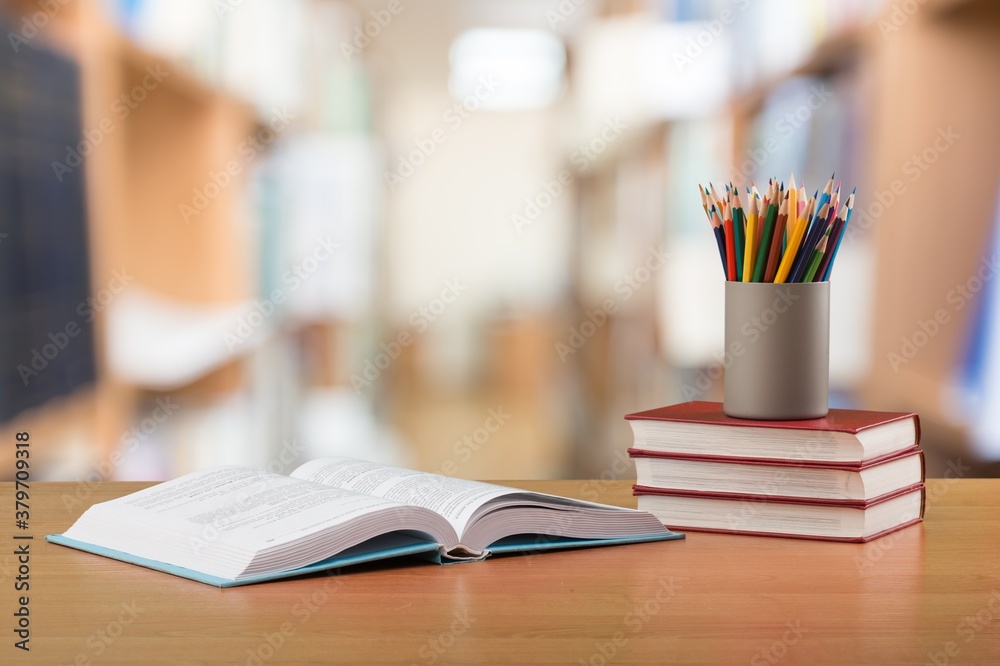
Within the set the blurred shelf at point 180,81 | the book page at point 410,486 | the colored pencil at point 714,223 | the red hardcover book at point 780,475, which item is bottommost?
the book page at point 410,486

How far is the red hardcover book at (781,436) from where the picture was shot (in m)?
Result: 0.78

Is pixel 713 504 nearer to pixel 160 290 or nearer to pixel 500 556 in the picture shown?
pixel 500 556

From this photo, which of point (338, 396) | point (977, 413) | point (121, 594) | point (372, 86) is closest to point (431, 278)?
point (372, 86)

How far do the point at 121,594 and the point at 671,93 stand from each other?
7.32 feet

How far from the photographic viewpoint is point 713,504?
83 cm

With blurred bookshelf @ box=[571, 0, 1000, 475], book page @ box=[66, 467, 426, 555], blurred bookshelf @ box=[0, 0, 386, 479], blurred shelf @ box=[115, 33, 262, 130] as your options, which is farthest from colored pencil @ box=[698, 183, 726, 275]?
blurred shelf @ box=[115, 33, 262, 130]

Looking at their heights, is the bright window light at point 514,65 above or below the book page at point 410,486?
above

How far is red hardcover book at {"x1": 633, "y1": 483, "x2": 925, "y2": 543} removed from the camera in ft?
2.62

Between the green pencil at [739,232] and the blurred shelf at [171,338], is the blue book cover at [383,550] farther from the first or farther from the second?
the blurred shelf at [171,338]

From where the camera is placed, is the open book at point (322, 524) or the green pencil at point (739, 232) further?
the green pencil at point (739, 232)

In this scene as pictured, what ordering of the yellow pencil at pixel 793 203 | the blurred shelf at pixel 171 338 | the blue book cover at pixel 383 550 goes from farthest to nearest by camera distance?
the blurred shelf at pixel 171 338 < the yellow pencil at pixel 793 203 < the blue book cover at pixel 383 550

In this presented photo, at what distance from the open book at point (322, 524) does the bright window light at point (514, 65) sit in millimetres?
6960

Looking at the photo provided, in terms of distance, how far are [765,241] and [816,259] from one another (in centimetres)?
4

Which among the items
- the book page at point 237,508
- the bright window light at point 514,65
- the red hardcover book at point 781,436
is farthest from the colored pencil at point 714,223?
the bright window light at point 514,65
